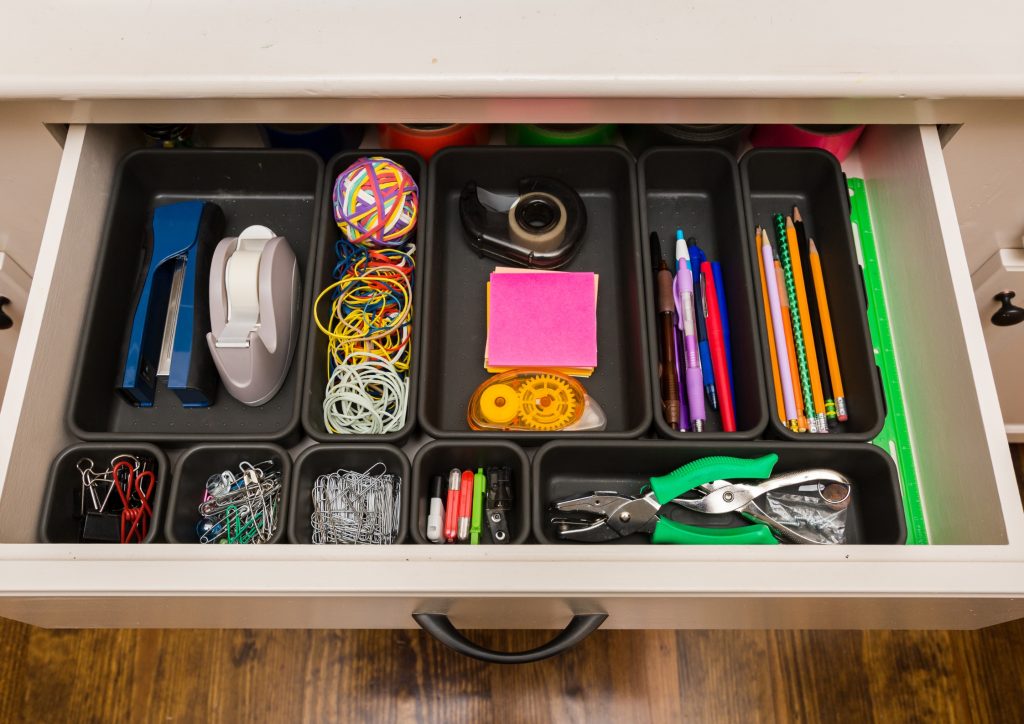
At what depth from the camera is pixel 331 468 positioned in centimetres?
74

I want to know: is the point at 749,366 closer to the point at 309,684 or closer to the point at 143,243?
the point at 143,243

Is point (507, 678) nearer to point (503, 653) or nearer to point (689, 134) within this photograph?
point (503, 653)

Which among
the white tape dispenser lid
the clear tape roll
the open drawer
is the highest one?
the clear tape roll

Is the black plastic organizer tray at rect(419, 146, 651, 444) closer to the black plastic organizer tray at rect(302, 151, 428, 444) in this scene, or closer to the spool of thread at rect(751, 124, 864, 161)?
the black plastic organizer tray at rect(302, 151, 428, 444)

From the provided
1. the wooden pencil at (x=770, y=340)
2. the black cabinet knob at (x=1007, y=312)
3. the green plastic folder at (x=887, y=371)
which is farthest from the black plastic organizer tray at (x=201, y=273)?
the black cabinet knob at (x=1007, y=312)

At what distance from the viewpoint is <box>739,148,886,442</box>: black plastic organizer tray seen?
0.71 meters

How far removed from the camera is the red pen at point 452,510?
0.72 metres

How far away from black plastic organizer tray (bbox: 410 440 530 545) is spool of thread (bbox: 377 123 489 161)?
1.07ft

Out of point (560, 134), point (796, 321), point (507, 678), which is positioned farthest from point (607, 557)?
point (507, 678)

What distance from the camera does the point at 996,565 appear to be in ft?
1.89

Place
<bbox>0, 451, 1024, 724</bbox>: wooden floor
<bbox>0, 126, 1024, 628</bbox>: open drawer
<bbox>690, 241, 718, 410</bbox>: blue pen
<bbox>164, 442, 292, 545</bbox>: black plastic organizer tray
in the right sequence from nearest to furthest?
<bbox>0, 126, 1024, 628</bbox>: open drawer
<bbox>164, 442, 292, 545</bbox>: black plastic organizer tray
<bbox>690, 241, 718, 410</bbox>: blue pen
<bbox>0, 451, 1024, 724</bbox>: wooden floor

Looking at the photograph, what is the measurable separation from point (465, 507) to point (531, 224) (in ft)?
1.02

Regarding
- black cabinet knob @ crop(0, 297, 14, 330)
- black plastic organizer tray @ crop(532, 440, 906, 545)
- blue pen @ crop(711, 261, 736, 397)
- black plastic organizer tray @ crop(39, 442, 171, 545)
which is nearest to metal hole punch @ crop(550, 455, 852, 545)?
black plastic organizer tray @ crop(532, 440, 906, 545)

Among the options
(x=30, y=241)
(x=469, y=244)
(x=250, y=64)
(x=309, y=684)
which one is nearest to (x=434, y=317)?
(x=469, y=244)
